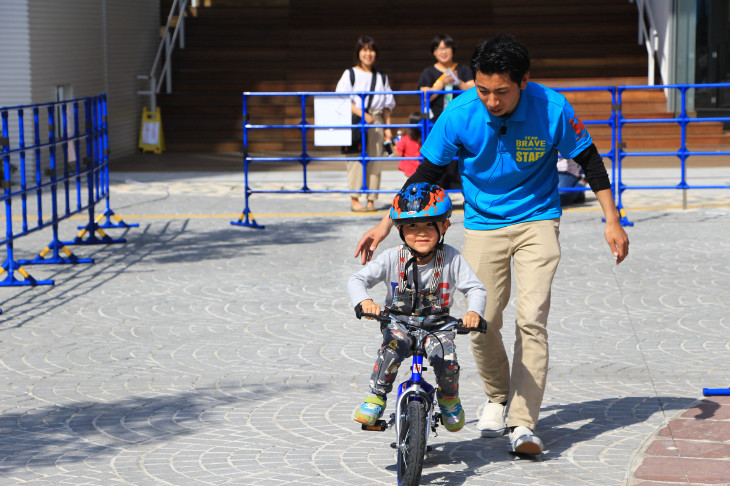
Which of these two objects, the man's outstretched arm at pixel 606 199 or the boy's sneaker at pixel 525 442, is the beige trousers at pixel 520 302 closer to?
the boy's sneaker at pixel 525 442

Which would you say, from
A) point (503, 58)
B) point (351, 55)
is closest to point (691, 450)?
point (503, 58)

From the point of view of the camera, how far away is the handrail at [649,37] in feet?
75.8

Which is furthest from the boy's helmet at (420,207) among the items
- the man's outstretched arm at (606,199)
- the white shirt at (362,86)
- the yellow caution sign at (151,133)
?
the yellow caution sign at (151,133)

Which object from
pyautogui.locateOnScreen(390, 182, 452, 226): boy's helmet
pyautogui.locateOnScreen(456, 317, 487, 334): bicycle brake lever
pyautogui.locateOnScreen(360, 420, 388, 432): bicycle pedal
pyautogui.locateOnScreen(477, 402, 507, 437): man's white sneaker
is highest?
pyautogui.locateOnScreen(390, 182, 452, 226): boy's helmet

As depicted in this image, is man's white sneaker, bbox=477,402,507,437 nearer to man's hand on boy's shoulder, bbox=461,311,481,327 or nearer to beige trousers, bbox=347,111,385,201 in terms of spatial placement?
man's hand on boy's shoulder, bbox=461,311,481,327

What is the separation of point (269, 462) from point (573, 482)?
4.46ft

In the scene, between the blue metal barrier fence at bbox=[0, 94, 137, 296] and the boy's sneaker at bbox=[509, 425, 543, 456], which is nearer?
the boy's sneaker at bbox=[509, 425, 543, 456]

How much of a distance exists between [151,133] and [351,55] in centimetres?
466

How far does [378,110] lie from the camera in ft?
46.6

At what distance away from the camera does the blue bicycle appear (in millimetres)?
4797

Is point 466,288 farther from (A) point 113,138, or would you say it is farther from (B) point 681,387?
(A) point 113,138

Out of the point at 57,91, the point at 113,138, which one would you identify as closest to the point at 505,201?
the point at 57,91

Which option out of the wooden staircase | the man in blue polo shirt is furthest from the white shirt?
the man in blue polo shirt

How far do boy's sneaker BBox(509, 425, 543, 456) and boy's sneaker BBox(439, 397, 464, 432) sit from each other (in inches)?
12.0
